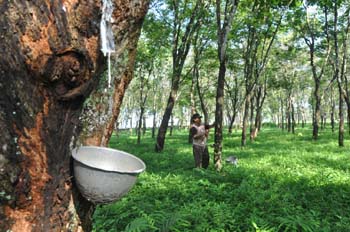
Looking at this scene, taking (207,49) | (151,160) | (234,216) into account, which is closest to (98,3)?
(234,216)

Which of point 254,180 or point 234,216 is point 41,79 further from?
point 254,180

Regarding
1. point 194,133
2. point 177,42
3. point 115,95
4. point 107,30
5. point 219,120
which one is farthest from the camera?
point 177,42

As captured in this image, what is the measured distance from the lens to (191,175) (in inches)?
353

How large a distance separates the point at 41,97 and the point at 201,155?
8611mm

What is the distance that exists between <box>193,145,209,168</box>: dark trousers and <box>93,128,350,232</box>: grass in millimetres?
501

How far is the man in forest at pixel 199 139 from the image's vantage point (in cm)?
955

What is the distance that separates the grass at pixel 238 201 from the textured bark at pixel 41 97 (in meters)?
2.95

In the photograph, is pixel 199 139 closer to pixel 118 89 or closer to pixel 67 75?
pixel 118 89

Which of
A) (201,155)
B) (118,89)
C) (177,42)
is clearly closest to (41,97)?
(118,89)

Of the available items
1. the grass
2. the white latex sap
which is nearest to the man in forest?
the grass

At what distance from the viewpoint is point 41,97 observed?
1595 millimetres

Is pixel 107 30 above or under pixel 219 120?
above

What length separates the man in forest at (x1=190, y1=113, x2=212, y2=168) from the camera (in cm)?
955

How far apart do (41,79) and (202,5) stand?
15268 millimetres
